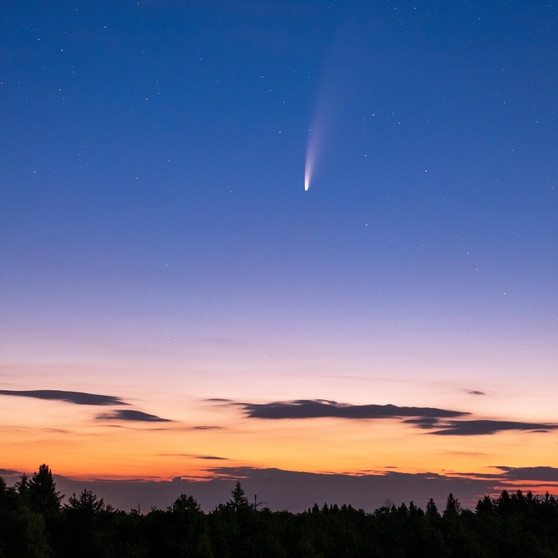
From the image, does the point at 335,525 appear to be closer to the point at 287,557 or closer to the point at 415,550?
the point at 415,550

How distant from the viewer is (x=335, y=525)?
Answer: 125938 millimetres

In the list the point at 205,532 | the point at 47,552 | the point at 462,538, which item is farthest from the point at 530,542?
the point at 47,552


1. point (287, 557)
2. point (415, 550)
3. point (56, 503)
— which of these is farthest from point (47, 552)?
point (56, 503)

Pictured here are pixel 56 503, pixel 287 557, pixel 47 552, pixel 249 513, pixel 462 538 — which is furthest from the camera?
pixel 56 503

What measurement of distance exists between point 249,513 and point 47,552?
32.1 meters

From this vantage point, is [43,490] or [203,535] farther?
[43,490]

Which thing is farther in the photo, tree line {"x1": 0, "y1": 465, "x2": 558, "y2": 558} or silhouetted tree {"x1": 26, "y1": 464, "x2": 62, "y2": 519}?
silhouetted tree {"x1": 26, "y1": 464, "x2": 62, "y2": 519}

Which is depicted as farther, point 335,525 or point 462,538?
point 335,525

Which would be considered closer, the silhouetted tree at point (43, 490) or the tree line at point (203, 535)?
the tree line at point (203, 535)

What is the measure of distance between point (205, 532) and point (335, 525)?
4596 centimetres

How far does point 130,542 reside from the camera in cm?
8794

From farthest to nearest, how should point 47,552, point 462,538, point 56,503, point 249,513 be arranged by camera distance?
point 56,503
point 462,538
point 249,513
point 47,552

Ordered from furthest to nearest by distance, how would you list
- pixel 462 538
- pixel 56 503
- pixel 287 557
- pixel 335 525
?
1. pixel 56 503
2. pixel 335 525
3. pixel 462 538
4. pixel 287 557

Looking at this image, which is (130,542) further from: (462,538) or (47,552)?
(462,538)
